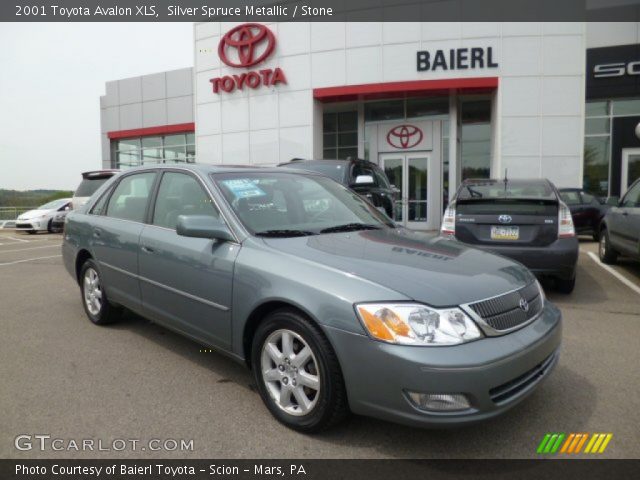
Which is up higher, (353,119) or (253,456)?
(353,119)

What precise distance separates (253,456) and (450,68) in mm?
14868

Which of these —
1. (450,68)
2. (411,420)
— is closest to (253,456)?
(411,420)

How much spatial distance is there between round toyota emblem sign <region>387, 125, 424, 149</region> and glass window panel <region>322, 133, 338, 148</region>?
2.27 metres

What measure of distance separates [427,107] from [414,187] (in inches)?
109

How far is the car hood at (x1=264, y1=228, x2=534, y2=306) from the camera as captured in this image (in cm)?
244

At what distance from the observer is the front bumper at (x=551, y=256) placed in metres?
5.35

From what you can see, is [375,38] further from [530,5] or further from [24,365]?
[24,365]

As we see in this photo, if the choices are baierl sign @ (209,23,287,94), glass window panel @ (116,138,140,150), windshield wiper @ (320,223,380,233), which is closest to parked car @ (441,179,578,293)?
windshield wiper @ (320,223,380,233)

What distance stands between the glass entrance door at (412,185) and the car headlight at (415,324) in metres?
14.7

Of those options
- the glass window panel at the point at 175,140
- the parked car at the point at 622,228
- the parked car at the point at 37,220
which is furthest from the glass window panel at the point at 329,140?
the parked car at the point at 622,228

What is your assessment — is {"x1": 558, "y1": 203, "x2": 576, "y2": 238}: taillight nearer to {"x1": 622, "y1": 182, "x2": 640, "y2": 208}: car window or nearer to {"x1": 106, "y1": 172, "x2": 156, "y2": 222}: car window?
{"x1": 622, "y1": 182, "x2": 640, "y2": 208}: car window

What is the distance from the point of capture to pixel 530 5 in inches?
583

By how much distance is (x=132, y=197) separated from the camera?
4.29 m

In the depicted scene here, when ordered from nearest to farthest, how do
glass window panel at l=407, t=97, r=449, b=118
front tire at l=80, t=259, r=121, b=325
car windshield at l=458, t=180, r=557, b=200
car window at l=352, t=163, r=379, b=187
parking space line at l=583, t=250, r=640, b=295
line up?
front tire at l=80, t=259, r=121, b=325 < car windshield at l=458, t=180, r=557, b=200 < parking space line at l=583, t=250, r=640, b=295 < car window at l=352, t=163, r=379, b=187 < glass window panel at l=407, t=97, r=449, b=118
